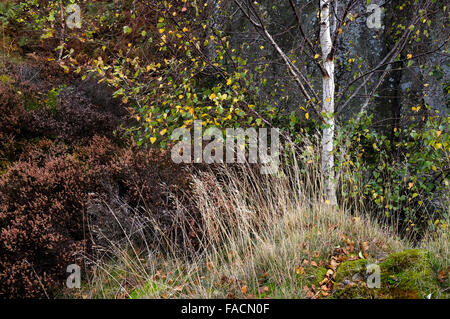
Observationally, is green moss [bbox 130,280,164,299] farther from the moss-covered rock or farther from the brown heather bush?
the moss-covered rock

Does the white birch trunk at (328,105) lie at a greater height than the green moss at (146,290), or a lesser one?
greater

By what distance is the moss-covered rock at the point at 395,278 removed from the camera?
8.80 ft

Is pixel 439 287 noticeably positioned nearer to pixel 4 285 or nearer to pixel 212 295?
pixel 212 295

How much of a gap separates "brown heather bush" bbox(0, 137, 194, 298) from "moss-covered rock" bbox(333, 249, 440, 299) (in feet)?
7.19

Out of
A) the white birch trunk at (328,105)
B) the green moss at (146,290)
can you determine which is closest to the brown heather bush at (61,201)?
the green moss at (146,290)

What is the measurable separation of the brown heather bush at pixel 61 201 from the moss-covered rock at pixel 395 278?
219 centimetres

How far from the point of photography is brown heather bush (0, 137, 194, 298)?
3457mm

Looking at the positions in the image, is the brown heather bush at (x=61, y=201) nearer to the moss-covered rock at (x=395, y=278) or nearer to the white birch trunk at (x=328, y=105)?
the white birch trunk at (x=328, y=105)

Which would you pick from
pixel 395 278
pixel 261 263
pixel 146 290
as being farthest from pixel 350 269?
pixel 146 290

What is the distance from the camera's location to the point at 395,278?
279 cm

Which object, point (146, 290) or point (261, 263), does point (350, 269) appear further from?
point (146, 290)
